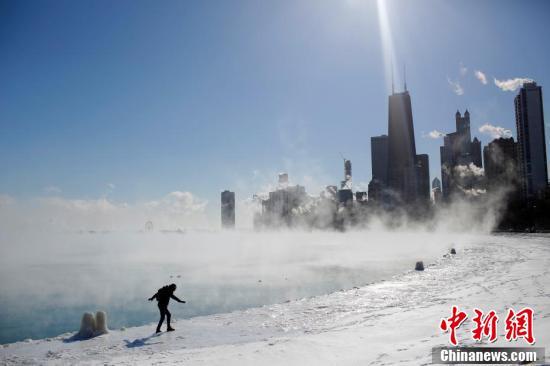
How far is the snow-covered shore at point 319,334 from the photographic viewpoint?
13195 mm

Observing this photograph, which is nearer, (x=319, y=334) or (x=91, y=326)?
(x=319, y=334)

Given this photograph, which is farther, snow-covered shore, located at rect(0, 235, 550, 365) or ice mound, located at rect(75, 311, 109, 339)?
ice mound, located at rect(75, 311, 109, 339)

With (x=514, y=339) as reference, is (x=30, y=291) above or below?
below

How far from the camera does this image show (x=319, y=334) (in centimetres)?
1605

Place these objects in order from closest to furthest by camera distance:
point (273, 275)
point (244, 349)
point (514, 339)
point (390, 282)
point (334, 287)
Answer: point (514, 339) → point (244, 349) → point (390, 282) → point (334, 287) → point (273, 275)

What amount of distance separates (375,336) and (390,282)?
16.6 metres

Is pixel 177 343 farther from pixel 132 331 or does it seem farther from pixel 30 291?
pixel 30 291

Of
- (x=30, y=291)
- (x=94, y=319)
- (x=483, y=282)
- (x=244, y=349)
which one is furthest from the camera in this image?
(x=30, y=291)

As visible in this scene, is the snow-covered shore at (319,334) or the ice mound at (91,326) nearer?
the snow-covered shore at (319,334)

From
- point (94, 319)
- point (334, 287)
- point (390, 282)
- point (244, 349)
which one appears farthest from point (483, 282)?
point (94, 319)

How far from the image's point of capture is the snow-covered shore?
13.2m

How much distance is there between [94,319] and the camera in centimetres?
1844

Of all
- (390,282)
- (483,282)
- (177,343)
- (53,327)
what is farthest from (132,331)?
(483,282)

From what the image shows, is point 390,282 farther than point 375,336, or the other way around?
point 390,282
